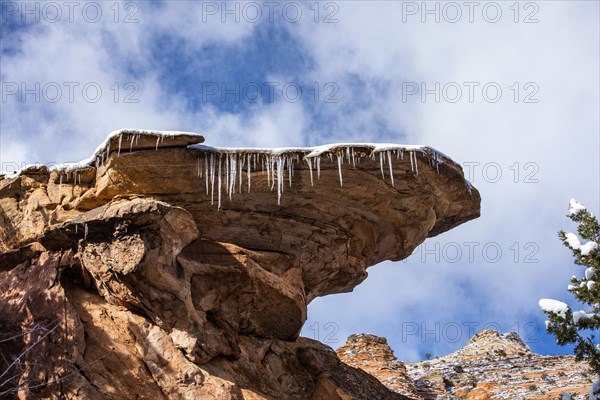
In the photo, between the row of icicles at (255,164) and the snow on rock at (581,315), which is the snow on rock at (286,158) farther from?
the snow on rock at (581,315)

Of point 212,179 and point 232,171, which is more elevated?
point 232,171

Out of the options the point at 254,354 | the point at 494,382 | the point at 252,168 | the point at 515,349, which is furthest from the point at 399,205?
the point at 515,349

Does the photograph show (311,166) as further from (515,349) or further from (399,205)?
(515,349)

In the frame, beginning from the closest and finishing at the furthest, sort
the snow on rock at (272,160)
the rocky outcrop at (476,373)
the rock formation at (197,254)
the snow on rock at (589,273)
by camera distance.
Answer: the rock formation at (197,254)
the snow on rock at (589,273)
the snow on rock at (272,160)
the rocky outcrop at (476,373)

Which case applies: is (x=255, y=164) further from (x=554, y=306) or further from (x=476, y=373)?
(x=476, y=373)

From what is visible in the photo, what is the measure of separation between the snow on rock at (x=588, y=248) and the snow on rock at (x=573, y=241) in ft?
0.46

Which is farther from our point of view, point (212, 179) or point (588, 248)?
point (212, 179)

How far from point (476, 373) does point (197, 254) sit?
13089mm

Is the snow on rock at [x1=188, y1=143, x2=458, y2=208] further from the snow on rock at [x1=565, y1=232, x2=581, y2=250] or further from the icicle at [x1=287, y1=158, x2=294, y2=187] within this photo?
the snow on rock at [x1=565, y1=232, x2=581, y2=250]

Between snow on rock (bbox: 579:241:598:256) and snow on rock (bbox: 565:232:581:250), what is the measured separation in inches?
5.5

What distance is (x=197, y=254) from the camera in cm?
1466

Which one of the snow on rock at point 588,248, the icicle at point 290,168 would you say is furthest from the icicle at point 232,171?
the snow on rock at point 588,248

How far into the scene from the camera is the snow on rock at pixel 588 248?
557 inches

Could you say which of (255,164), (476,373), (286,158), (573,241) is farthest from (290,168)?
(476,373)
